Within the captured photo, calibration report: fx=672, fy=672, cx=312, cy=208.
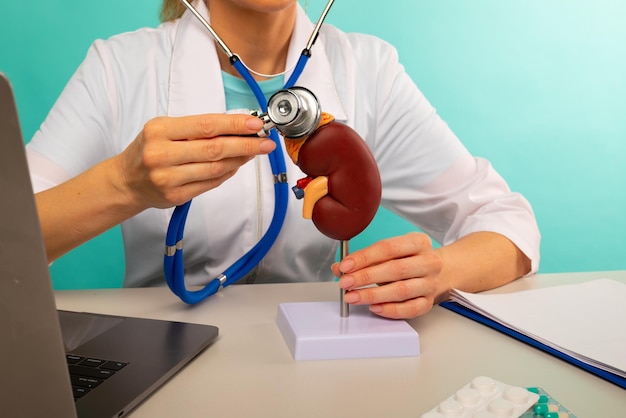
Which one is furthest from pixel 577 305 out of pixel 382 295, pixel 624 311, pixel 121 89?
pixel 121 89

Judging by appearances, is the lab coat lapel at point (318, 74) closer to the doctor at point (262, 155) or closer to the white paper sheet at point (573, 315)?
the doctor at point (262, 155)

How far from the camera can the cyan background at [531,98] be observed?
202cm

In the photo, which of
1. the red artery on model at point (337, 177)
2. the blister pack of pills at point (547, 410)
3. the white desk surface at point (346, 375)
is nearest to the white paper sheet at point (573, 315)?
the white desk surface at point (346, 375)

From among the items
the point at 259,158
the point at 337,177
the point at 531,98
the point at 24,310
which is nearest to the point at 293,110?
the point at 337,177

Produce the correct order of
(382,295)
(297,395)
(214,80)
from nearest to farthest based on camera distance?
(297,395)
(382,295)
(214,80)

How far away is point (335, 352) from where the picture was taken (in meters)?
0.72

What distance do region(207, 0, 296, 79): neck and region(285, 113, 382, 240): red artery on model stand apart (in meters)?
0.47

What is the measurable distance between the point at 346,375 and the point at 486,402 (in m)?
0.15

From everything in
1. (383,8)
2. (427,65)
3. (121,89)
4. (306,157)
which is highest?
(383,8)

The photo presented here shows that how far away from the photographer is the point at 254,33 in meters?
1.17

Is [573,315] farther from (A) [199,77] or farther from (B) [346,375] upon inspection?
(A) [199,77]

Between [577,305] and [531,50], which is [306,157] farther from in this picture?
[531,50]

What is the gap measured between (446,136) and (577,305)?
1.38 ft

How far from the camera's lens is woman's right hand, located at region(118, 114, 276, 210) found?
69cm
